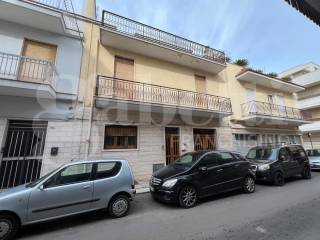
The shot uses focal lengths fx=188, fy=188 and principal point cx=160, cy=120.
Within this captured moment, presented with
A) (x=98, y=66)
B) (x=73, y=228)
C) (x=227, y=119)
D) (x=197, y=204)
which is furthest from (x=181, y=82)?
(x=73, y=228)

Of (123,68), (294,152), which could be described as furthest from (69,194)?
(294,152)

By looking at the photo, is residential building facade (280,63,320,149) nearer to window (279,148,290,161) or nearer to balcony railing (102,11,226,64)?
window (279,148,290,161)

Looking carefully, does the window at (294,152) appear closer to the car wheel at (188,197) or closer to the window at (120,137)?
the car wheel at (188,197)

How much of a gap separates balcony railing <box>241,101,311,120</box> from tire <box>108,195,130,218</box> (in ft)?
34.6

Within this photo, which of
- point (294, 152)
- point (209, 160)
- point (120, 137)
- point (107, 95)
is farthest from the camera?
point (294, 152)

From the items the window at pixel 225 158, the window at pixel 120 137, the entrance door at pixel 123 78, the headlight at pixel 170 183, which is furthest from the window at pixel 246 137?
the headlight at pixel 170 183

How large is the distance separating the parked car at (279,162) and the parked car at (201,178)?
4.79ft

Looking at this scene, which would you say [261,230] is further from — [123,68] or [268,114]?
[268,114]

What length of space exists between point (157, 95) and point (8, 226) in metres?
7.46

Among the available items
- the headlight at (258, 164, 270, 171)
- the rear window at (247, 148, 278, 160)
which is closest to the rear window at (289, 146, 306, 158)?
the rear window at (247, 148, 278, 160)

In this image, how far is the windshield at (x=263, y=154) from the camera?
8.44m

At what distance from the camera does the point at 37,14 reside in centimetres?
717

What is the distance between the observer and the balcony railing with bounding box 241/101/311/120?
12.8 metres

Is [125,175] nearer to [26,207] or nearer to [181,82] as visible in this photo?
[26,207]
